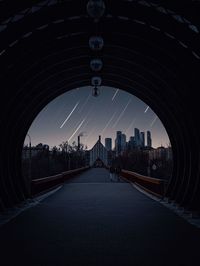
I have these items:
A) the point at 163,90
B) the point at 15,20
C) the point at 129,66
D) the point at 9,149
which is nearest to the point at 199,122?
the point at 163,90

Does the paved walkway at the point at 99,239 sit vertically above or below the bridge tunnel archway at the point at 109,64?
below

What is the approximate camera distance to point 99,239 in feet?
30.3

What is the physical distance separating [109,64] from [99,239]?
11661mm

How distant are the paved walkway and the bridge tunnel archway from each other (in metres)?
2.91

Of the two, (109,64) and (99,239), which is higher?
(109,64)

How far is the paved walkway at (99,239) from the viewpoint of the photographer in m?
7.33

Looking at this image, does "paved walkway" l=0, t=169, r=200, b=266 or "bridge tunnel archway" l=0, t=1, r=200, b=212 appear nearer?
"paved walkway" l=0, t=169, r=200, b=266

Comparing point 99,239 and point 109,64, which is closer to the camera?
point 99,239

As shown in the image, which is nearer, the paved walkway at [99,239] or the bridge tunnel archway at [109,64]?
the paved walkway at [99,239]

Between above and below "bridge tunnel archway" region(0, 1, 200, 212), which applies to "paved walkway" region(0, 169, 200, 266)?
below

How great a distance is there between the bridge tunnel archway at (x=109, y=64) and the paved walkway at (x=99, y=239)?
2.91 metres

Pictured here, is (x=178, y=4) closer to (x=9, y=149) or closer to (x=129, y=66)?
(x=129, y=66)

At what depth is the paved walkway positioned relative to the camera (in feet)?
24.0

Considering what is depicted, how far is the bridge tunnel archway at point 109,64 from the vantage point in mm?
12375
